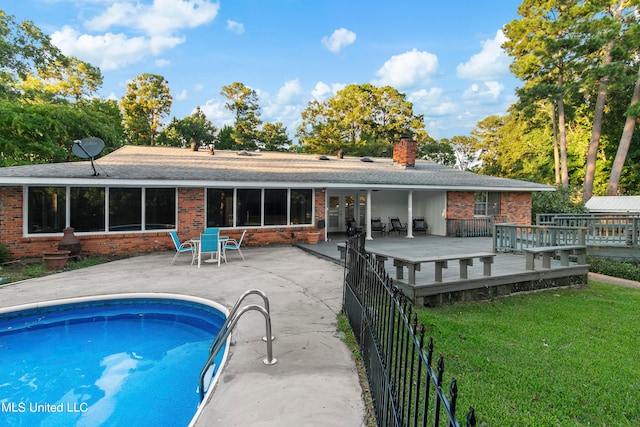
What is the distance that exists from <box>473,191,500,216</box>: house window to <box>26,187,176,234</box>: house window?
13.1 meters

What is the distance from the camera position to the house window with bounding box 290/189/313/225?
513 inches

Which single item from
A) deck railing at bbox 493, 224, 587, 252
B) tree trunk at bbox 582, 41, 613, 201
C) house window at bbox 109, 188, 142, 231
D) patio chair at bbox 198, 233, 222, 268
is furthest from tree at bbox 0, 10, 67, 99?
tree trunk at bbox 582, 41, 613, 201

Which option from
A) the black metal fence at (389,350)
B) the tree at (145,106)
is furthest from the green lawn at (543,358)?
the tree at (145,106)

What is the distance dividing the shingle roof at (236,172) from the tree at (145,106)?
1593cm

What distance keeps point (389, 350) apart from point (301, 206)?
10.9m

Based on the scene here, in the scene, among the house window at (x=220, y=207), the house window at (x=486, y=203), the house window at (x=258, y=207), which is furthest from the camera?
the house window at (x=486, y=203)

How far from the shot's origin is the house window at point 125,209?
1055cm

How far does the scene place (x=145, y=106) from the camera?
1224 inches

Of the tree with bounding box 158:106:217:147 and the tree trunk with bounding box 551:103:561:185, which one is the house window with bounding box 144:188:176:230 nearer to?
the tree with bounding box 158:106:217:147

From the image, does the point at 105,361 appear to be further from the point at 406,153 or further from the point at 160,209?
the point at 406,153

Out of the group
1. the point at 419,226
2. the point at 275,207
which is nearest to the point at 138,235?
the point at 275,207

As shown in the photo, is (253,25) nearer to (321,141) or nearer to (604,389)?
(604,389)

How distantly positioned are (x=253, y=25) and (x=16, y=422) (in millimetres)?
14890

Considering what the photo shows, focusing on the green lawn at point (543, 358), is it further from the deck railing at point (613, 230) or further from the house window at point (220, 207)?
the house window at point (220, 207)
